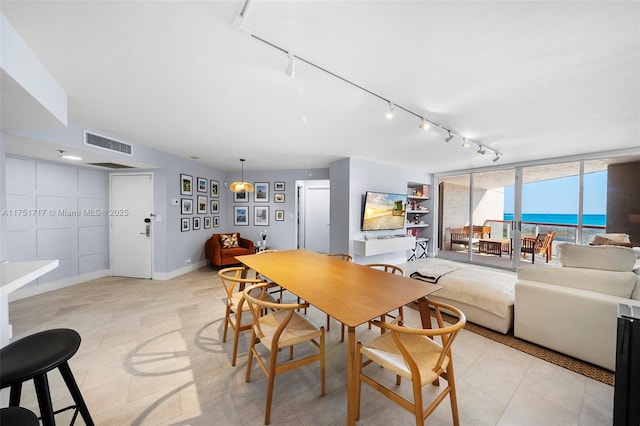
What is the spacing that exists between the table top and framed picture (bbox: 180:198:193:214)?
3080 millimetres

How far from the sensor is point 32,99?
5.22 feet

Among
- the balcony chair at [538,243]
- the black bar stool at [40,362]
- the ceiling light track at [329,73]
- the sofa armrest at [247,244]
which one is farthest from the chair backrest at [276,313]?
the balcony chair at [538,243]

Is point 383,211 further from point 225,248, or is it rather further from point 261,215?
point 225,248

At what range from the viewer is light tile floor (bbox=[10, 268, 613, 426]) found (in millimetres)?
1480

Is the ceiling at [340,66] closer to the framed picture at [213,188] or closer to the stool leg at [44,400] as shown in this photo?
the stool leg at [44,400]

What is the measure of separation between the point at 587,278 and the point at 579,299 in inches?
9.9

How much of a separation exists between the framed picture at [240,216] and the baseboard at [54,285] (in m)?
2.68

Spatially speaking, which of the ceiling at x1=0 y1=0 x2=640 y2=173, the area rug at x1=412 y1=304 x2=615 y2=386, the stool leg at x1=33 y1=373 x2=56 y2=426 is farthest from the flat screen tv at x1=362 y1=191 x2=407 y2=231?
the stool leg at x1=33 y1=373 x2=56 y2=426

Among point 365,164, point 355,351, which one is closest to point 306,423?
point 355,351

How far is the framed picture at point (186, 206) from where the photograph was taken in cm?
475

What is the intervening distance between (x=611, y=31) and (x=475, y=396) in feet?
8.50

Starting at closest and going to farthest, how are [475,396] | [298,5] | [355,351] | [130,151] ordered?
[298,5] → [355,351] → [475,396] → [130,151]

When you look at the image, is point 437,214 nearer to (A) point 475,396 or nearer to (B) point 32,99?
(A) point 475,396

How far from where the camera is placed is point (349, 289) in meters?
1.67
